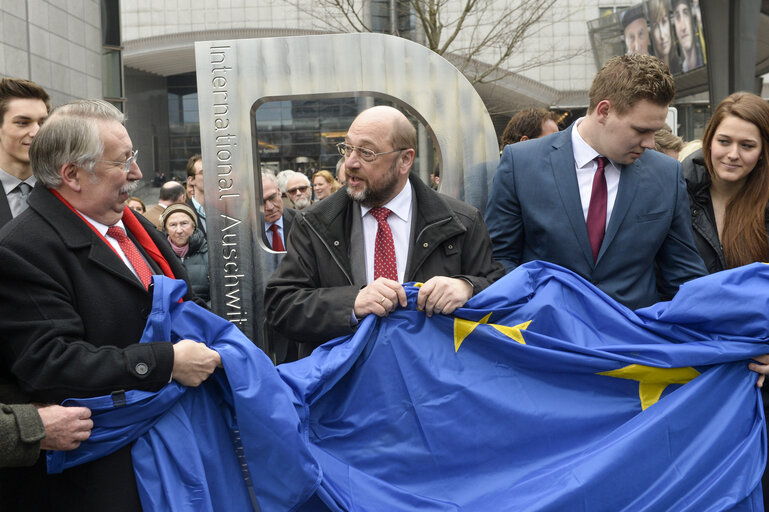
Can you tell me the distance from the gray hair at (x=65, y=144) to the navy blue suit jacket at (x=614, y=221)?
1.98 m

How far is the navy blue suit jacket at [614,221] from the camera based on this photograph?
377 cm

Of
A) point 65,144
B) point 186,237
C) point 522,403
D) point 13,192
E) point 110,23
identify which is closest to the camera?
point 65,144

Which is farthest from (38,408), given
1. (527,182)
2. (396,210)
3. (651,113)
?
(651,113)

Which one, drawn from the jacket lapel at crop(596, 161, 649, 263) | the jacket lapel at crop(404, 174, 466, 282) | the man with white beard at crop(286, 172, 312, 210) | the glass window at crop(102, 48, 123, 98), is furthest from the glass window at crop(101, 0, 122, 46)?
the jacket lapel at crop(596, 161, 649, 263)

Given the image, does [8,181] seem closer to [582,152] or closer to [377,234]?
[377,234]

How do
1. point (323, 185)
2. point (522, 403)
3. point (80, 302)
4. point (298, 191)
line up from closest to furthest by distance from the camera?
1. point (80, 302)
2. point (522, 403)
3. point (298, 191)
4. point (323, 185)

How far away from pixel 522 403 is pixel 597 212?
1.08 meters

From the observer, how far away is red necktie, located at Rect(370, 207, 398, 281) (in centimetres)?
377

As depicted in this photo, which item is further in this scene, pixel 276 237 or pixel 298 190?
pixel 298 190

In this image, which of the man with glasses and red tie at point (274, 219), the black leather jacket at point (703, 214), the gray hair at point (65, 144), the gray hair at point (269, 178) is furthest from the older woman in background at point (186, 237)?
the black leather jacket at point (703, 214)

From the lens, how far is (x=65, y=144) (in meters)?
2.79

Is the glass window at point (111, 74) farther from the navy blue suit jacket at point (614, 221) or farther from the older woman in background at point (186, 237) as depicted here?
the navy blue suit jacket at point (614, 221)

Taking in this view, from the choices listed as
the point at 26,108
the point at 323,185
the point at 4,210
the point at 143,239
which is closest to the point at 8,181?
the point at 4,210

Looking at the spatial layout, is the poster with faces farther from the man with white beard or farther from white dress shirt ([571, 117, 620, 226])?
white dress shirt ([571, 117, 620, 226])
